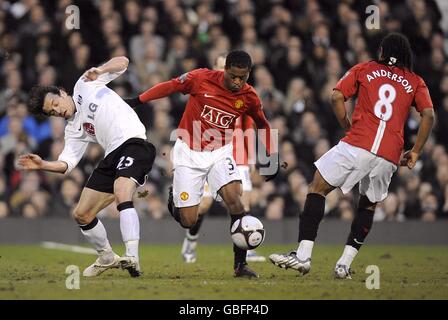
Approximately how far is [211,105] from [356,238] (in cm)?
199

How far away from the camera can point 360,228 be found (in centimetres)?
999

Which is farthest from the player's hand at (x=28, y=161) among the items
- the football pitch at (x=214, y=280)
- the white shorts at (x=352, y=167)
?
the white shorts at (x=352, y=167)

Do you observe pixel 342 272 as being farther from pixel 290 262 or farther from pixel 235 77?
pixel 235 77

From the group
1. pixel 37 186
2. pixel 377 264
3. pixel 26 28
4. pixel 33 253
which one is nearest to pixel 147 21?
pixel 26 28

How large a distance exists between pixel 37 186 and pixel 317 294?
27.9 feet

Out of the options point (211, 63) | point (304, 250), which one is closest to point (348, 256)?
point (304, 250)

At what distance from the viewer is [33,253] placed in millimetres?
14305

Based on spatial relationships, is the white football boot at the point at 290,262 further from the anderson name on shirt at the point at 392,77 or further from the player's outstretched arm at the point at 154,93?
the player's outstretched arm at the point at 154,93

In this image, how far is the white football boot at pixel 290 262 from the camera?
31.2 feet

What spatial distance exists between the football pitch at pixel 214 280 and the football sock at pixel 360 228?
0.35 meters

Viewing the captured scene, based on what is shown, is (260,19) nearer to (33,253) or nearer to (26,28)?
(26,28)

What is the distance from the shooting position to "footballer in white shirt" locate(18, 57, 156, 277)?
9.89 meters

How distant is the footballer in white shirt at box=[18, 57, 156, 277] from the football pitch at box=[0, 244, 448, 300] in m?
0.59

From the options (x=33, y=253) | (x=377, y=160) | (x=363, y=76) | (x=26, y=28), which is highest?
(x=26, y=28)
